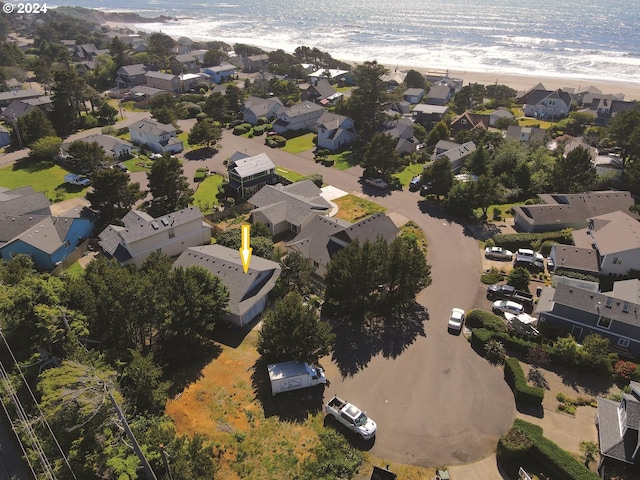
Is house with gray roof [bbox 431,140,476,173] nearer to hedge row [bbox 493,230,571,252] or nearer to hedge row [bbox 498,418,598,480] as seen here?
hedge row [bbox 493,230,571,252]

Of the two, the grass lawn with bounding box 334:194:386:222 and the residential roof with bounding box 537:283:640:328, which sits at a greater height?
the residential roof with bounding box 537:283:640:328

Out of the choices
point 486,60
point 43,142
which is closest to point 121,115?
point 43,142

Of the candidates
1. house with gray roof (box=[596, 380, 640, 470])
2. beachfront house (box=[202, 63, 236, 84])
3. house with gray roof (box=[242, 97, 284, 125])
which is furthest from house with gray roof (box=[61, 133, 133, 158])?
house with gray roof (box=[596, 380, 640, 470])

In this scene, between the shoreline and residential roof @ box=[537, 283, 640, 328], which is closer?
residential roof @ box=[537, 283, 640, 328]

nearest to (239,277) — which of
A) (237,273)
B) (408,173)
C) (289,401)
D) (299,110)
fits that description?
(237,273)

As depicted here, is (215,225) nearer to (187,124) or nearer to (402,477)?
(402,477)

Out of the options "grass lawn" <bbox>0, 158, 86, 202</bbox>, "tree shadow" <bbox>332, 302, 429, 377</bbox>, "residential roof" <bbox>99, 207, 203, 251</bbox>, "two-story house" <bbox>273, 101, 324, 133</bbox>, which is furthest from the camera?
"two-story house" <bbox>273, 101, 324, 133</bbox>

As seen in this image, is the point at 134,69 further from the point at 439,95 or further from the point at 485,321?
the point at 485,321
